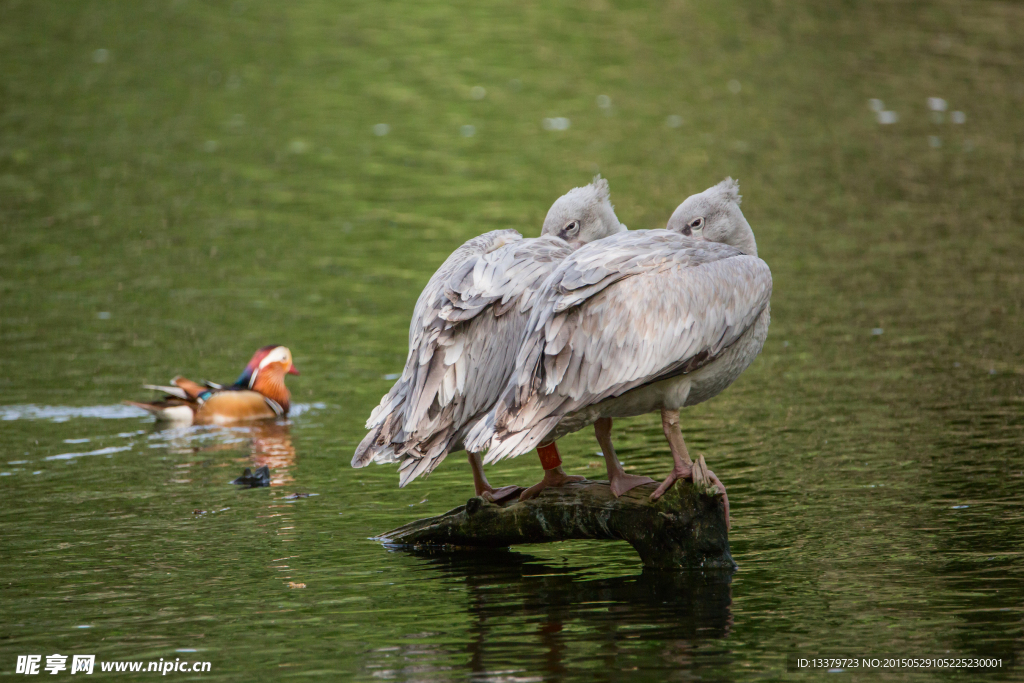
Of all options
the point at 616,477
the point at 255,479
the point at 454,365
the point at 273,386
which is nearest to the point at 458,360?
the point at 454,365

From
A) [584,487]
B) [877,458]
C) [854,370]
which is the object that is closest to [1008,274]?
[854,370]

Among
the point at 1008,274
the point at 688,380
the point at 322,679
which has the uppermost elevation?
the point at 688,380

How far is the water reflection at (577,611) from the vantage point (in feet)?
20.2

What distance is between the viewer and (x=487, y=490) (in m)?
7.84

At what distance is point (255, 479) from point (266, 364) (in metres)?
2.49

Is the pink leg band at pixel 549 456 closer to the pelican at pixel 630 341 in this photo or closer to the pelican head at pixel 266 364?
the pelican at pixel 630 341

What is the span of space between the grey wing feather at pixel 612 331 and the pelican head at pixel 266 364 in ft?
17.1

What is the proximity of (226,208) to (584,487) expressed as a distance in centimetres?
1322

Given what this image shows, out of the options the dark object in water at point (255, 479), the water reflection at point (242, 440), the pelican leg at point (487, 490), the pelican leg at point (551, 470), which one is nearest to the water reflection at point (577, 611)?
the pelican leg at point (487, 490)

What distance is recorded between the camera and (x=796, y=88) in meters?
26.6

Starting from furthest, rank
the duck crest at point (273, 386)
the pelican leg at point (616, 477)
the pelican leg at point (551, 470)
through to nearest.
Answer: the duck crest at point (273, 386) < the pelican leg at point (551, 470) < the pelican leg at point (616, 477)

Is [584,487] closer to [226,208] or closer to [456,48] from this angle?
[226,208]

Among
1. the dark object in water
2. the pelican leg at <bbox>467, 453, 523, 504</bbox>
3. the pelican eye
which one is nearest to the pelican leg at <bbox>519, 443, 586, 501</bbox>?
the pelican leg at <bbox>467, 453, 523, 504</bbox>

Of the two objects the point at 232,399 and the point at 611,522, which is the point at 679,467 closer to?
the point at 611,522
